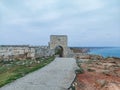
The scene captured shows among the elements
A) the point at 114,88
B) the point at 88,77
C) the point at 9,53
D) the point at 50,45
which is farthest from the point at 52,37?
the point at 114,88

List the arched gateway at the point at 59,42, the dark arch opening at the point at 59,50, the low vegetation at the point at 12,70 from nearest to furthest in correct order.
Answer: the low vegetation at the point at 12,70 → the arched gateway at the point at 59,42 → the dark arch opening at the point at 59,50

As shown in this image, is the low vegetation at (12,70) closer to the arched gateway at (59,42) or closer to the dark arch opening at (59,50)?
the arched gateway at (59,42)

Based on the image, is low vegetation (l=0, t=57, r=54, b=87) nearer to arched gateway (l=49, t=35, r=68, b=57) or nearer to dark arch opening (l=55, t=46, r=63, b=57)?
arched gateway (l=49, t=35, r=68, b=57)

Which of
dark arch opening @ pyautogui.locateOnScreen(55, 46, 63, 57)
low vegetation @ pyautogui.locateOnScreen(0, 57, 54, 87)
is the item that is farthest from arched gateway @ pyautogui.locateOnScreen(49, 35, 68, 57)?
low vegetation @ pyautogui.locateOnScreen(0, 57, 54, 87)

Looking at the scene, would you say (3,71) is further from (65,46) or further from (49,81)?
(65,46)

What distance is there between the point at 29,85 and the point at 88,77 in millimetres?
8386

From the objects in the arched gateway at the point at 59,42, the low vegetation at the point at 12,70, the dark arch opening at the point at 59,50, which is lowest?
the low vegetation at the point at 12,70

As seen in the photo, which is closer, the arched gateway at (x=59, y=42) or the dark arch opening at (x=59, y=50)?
the arched gateway at (x=59, y=42)

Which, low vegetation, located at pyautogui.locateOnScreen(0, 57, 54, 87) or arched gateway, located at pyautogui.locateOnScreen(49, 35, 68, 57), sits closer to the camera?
low vegetation, located at pyautogui.locateOnScreen(0, 57, 54, 87)

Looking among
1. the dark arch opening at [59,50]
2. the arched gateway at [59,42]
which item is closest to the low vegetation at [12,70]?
the arched gateway at [59,42]

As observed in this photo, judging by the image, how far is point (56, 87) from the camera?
15664mm

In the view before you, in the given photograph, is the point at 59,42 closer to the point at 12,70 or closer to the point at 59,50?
the point at 59,50

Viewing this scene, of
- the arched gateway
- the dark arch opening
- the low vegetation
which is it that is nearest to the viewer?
the low vegetation

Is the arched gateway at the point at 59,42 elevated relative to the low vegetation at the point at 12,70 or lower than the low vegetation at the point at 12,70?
elevated
